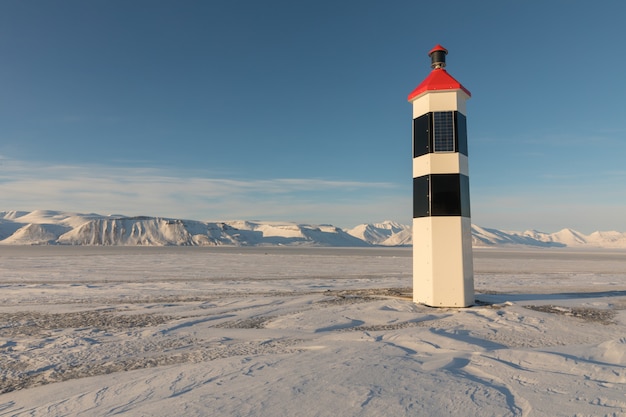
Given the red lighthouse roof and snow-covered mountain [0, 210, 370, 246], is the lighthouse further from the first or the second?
snow-covered mountain [0, 210, 370, 246]

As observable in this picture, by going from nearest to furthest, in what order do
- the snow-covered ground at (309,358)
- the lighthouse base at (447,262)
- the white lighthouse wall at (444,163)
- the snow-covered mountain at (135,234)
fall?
the snow-covered ground at (309,358), the lighthouse base at (447,262), the white lighthouse wall at (444,163), the snow-covered mountain at (135,234)

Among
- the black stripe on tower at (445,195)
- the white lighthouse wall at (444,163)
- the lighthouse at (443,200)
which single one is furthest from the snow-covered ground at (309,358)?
the white lighthouse wall at (444,163)

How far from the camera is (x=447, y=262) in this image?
33.9ft

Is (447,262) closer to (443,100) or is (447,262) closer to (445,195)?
(445,195)

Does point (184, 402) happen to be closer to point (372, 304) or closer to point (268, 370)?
point (268, 370)

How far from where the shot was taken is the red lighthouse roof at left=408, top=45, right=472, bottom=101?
1059cm

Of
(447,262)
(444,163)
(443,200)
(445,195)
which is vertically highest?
(444,163)

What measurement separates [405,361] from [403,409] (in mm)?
1680

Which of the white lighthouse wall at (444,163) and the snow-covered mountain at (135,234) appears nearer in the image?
the white lighthouse wall at (444,163)

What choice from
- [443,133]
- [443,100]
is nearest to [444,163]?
[443,133]

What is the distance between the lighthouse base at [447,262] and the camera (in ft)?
33.7

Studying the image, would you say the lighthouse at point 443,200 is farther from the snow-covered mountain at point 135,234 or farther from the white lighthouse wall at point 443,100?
the snow-covered mountain at point 135,234

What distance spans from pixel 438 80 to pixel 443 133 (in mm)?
1511

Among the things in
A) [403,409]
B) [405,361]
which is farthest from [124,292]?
[403,409]
